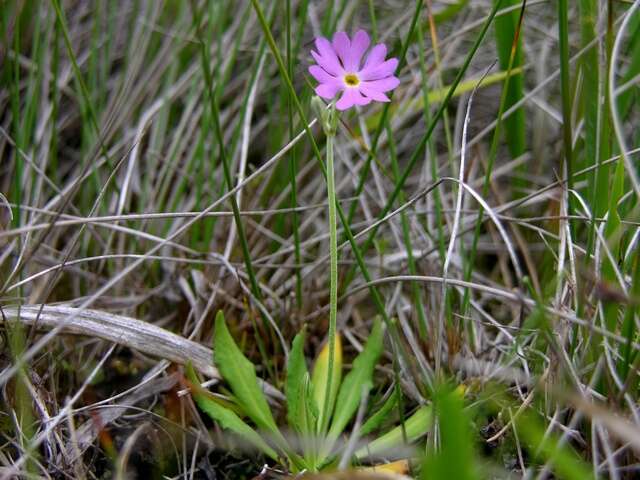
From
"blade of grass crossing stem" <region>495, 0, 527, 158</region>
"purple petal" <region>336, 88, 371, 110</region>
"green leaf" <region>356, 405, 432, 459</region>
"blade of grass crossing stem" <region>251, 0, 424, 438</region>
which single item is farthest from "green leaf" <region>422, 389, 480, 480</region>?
"blade of grass crossing stem" <region>495, 0, 527, 158</region>

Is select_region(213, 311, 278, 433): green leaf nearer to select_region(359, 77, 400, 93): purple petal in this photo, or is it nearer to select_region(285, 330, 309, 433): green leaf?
select_region(285, 330, 309, 433): green leaf

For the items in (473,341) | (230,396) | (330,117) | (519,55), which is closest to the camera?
(330,117)

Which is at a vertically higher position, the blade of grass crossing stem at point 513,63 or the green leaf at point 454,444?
the blade of grass crossing stem at point 513,63

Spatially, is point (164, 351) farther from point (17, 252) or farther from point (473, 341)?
point (473, 341)

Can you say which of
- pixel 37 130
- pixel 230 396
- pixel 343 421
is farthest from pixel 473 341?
pixel 37 130

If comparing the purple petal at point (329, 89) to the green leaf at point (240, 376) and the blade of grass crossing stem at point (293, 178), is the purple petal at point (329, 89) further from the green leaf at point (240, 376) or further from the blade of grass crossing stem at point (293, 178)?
the green leaf at point (240, 376)

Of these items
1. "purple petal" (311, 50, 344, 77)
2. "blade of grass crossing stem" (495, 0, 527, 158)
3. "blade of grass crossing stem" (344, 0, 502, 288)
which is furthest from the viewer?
"blade of grass crossing stem" (495, 0, 527, 158)

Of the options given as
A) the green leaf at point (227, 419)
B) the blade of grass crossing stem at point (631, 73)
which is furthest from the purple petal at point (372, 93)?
the blade of grass crossing stem at point (631, 73)
